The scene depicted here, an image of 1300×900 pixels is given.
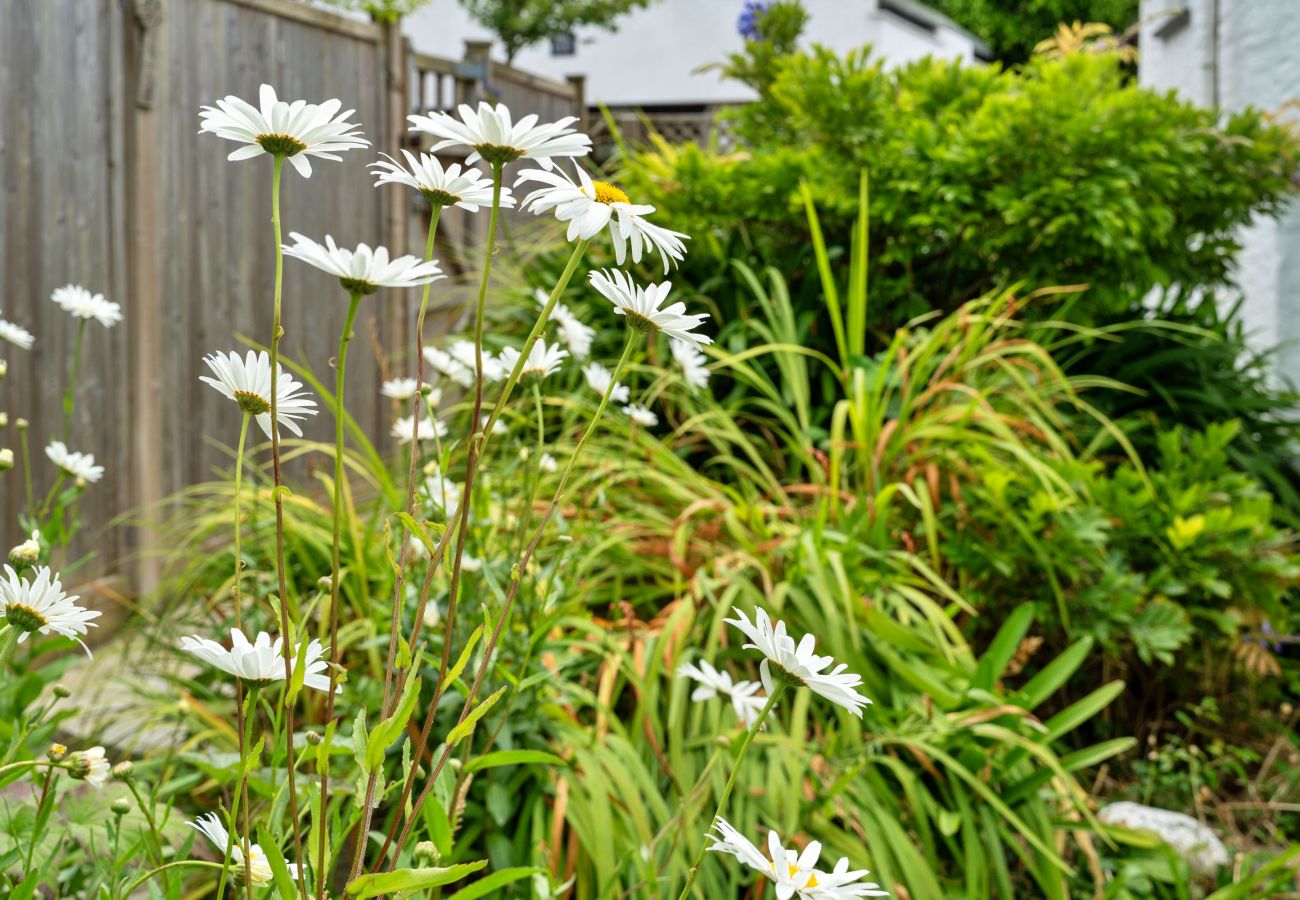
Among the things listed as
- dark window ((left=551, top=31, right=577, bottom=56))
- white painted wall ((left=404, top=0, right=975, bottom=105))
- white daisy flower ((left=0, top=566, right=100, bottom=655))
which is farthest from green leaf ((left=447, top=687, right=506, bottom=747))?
dark window ((left=551, top=31, right=577, bottom=56))

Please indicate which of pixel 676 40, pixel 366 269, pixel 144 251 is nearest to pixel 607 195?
pixel 366 269

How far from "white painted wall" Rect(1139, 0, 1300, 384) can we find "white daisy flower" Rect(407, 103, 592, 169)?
139 inches

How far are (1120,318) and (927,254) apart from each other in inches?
23.4

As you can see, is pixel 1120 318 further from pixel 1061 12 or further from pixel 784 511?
pixel 1061 12

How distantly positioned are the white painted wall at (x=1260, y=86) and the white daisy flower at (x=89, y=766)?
12.0 ft

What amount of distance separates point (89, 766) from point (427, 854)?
23 centimetres

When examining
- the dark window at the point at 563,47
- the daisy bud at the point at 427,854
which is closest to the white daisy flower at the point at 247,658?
the daisy bud at the point at 427,854

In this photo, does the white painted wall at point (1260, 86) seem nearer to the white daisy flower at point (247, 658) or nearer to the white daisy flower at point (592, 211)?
the white daisy flower at point (592, 211)

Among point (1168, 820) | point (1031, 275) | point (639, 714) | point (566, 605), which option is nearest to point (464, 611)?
point (566, 605)

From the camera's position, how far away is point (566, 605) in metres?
1.60

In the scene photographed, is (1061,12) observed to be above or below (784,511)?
above

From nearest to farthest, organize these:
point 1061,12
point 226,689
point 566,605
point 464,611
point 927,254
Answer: point 464,611 < point 566,605 < point 226,689 < point 927,254 < point 1061,12

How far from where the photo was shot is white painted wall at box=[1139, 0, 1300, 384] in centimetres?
405

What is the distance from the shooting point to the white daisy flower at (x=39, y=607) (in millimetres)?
695
